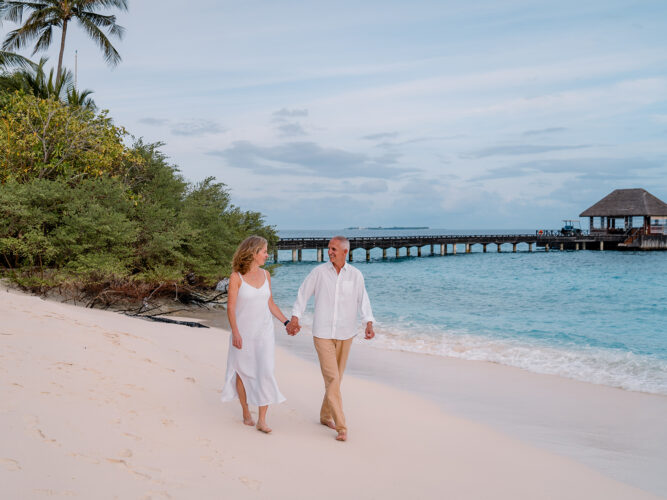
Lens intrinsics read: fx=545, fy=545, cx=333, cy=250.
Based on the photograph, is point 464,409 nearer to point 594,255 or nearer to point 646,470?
point 646,470

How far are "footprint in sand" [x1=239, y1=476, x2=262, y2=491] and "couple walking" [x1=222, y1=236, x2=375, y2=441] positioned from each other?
0.92m

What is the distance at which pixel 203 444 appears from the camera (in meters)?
4.27

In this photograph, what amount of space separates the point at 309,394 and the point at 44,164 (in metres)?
13.0

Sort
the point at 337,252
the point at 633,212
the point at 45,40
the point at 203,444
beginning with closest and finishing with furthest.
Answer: the point at 203,444
the point at 337,252
the point at 45,40
the point at 633,212

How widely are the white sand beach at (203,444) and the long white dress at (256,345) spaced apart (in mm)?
373

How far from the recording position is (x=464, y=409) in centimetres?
706

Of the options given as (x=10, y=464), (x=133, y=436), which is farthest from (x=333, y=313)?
(x=10, y=464)

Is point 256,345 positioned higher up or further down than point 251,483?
higher up

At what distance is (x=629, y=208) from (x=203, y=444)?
72.0 m

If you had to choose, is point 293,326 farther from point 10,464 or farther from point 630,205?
point 630,205

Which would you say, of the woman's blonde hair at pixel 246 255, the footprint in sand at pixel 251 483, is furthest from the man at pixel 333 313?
the footprint in sand at pixel 251 483

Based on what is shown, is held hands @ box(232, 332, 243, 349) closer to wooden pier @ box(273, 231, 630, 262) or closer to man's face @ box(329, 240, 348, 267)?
man's face @ box(329, 240, 348, 267)

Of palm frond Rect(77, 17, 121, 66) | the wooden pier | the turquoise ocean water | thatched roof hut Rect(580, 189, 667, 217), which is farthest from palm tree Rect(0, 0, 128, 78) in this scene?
thatched roof hut Rect(580, 189, 667, 217)

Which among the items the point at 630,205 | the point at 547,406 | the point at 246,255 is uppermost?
the point at 630,205
